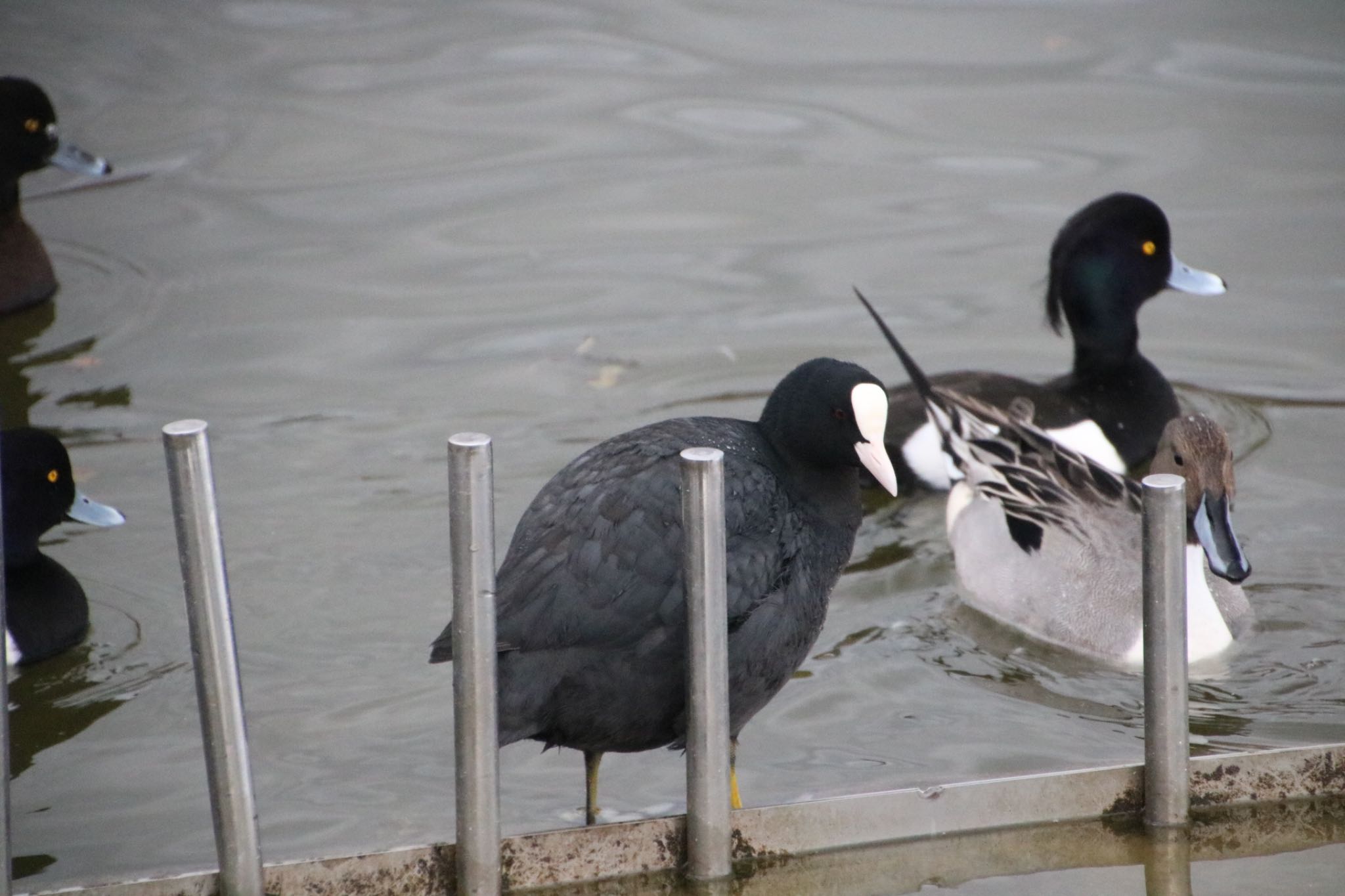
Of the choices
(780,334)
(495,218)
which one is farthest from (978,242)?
(495,218)

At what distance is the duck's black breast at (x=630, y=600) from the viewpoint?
3689 millimetres

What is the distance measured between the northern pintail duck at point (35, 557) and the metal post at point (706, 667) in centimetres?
270

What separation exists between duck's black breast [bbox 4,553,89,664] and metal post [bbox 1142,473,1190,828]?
11.2ft

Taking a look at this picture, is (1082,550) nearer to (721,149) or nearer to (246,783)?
(246,783)

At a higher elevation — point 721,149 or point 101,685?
point 721,149

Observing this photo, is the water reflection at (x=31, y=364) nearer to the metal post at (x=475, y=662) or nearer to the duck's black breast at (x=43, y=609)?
the duck's black breast at (x=43, y=609)

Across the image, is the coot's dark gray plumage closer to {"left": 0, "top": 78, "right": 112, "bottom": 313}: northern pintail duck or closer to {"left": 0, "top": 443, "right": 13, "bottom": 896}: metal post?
{"left": 0, "top": 443, "right": 13, "bottom": 896}: metal post

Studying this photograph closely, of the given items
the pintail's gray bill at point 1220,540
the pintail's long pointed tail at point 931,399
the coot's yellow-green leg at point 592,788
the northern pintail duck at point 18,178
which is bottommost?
the coot's yellow-green leg at point 592,788

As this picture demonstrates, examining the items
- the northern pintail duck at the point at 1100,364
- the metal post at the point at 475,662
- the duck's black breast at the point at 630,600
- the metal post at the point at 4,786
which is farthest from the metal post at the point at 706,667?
the northern pintail duck at the point at 1100,364

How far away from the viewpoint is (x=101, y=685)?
17.4 ft

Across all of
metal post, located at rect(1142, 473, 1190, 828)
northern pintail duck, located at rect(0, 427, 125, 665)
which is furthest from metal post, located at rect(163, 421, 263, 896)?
northern pintail duck, located at rect(0, 427, 125, 665)

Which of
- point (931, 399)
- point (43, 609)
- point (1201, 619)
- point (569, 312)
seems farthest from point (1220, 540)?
point (569, 312)

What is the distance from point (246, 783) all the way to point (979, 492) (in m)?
3.30

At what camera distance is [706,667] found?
11.1 feet
